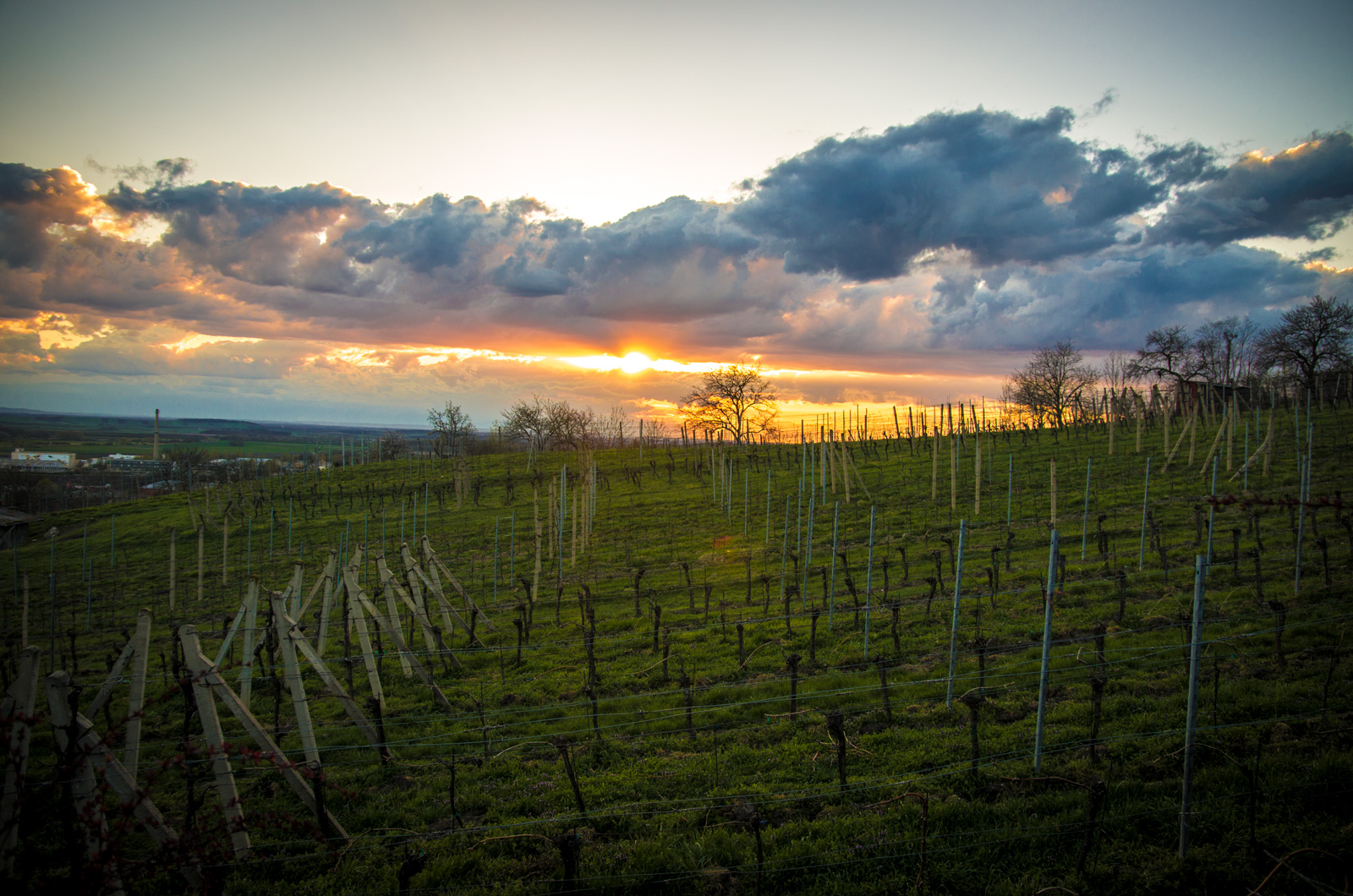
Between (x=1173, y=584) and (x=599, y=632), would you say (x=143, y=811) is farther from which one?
(x=1173, y=584)

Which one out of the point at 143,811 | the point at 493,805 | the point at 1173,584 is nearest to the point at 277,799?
the point at 143,811

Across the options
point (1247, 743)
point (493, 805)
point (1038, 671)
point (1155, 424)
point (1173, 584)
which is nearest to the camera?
point (1247, 743)

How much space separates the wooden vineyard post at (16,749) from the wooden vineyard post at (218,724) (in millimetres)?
1002

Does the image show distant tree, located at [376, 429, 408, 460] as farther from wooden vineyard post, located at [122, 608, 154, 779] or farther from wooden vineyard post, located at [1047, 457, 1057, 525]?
wooden vineyard post, located at [122, 608, 154, 779]

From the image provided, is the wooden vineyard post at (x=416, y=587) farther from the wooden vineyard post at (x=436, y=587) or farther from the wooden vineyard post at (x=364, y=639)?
the wooden vineyard post at (x=364, y=639)

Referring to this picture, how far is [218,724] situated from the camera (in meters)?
5.80

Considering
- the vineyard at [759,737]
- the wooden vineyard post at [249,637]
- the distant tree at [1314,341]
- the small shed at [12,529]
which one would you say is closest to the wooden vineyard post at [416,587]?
the vineyard at [759,737]

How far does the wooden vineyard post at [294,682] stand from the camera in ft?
22.2

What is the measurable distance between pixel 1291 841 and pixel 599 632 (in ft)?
34.7

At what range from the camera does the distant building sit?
78.0 m

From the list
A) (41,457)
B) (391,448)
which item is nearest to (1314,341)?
(391,448)

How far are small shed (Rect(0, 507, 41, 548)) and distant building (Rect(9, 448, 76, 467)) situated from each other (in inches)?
1948

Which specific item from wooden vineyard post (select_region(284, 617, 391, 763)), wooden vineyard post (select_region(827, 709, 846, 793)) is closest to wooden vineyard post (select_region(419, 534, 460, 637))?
wooden vineyard post (select_region(284, 617, 391, 763))

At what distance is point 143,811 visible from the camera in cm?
516
